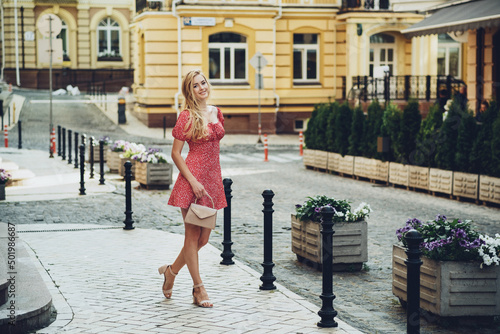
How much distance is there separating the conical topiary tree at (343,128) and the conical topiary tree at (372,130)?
39.2 inches

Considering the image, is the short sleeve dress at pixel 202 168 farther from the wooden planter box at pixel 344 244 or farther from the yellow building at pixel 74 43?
the yellow building at pixel 74 43

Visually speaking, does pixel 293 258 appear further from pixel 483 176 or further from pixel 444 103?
pixel 444 103

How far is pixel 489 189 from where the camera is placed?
15.2 meters

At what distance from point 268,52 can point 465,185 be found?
19.8m

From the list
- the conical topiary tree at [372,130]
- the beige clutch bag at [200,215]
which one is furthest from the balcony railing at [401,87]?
the beige clutch bag at [200,215]

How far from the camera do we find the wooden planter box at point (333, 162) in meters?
21.3

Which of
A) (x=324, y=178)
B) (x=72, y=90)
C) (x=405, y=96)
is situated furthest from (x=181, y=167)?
(x=72, y=90)

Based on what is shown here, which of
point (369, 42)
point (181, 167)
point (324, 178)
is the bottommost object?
point (324, 178)

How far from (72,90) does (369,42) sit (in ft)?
66.4

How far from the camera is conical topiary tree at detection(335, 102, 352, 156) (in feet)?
69.4

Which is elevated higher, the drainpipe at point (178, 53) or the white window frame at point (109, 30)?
the white window frame at point (109, 30)

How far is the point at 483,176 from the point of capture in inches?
611

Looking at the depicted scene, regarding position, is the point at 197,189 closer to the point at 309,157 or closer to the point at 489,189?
the point at 489,189

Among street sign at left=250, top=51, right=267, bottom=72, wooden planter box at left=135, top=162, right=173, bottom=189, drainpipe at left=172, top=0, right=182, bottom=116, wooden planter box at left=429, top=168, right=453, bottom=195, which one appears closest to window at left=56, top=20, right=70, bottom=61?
drainpipe at left=172, top=0, right=182, bottom=116
